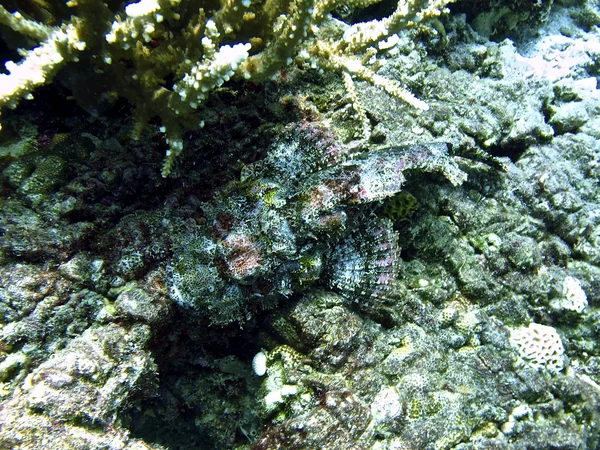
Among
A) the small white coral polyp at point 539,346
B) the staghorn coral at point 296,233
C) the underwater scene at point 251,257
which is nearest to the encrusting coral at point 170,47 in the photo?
the underwater scene at point 251,257

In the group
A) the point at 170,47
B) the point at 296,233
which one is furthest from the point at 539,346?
the point at 170,47

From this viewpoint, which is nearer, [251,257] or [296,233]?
[251,257]

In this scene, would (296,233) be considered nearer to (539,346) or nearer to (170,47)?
(170,47)

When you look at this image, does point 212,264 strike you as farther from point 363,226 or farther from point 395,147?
point 395,147

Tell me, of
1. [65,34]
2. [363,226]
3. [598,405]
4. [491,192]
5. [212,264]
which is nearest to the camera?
[65,34]

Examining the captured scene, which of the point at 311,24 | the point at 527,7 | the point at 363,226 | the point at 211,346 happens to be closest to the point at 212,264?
the point at 211,346

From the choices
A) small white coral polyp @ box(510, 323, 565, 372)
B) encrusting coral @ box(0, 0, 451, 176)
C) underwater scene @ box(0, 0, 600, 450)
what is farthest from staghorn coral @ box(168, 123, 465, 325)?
small white coral polyp @ box(510, 323, 565, 372)
